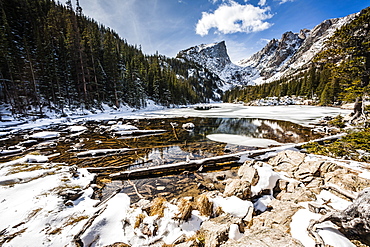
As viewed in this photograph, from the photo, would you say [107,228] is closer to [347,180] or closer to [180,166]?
[180,166]

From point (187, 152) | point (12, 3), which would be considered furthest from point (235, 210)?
point (12, 3)

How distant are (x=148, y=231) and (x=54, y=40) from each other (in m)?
46.5

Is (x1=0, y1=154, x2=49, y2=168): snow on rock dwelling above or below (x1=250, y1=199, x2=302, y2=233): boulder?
above

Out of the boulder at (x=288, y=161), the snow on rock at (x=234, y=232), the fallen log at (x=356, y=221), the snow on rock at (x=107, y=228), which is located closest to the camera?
the fallen log at (x=356, y=221)

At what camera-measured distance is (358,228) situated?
2.35 metres

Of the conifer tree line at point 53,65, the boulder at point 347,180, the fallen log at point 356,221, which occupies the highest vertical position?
the conifer tree line at point 53,65

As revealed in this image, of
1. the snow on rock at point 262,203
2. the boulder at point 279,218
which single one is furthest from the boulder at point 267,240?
the snow on rock at point 262,203

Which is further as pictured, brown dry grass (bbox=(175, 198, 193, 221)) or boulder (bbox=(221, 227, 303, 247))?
brown dry grass (bbox=(175, 198, 193, 221))

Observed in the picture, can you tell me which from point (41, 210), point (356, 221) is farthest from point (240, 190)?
point (41, 210)

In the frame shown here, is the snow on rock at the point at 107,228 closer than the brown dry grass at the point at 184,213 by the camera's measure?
Yes

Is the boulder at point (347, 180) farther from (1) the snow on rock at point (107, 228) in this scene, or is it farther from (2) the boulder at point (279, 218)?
(1) the snow on rock at point (107, 228)

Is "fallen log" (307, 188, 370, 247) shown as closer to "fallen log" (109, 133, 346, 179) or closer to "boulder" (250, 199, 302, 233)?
"boulder" (250, 199, 302, 233)

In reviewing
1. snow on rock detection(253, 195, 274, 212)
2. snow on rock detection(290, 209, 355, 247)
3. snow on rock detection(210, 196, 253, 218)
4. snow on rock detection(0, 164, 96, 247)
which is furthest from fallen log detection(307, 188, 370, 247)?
snow on rock detection(0, 164, 96, 247)

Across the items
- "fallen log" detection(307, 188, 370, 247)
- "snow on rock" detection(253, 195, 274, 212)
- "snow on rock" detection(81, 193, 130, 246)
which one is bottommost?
"snow on rock" detection(253, 195, 274, 212)
